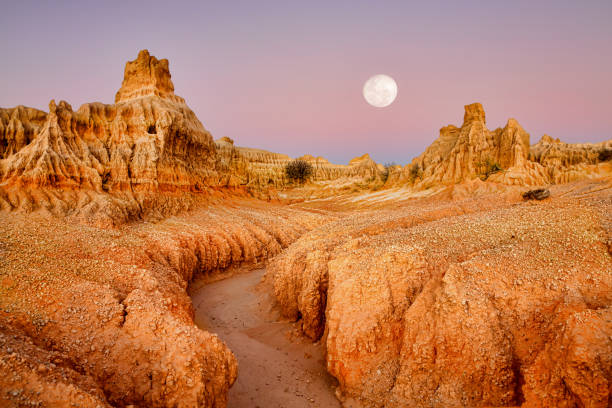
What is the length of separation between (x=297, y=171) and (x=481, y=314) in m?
57.6

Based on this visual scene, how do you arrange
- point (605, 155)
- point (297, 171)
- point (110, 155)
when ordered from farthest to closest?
point (297, 171)
point (605, 155)
point (110, 155)

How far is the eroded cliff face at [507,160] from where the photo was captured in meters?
31.3

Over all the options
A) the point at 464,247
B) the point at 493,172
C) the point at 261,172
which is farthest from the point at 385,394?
the point at 261,172

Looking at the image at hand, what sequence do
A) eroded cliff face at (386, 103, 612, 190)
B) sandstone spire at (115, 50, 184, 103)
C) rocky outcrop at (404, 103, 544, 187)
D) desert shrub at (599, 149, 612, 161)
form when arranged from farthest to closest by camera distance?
desert shrub at (599, 149, 612, 161), rocky outcrop at (404, 103, 544, 187), eroded cliff face at (386, 103, 612, 190), sandstone spire at (115, 50, 184, 103)

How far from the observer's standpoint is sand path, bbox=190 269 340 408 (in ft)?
21.6

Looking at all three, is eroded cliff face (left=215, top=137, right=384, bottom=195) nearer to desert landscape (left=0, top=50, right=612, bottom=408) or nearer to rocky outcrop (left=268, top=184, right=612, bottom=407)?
desert landscape (left=0, top=50, right=612, bottom=408)

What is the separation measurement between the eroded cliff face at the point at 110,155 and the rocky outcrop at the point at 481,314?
11570 mm

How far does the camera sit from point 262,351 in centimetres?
853

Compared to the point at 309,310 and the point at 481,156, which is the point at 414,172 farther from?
the point at 309,310

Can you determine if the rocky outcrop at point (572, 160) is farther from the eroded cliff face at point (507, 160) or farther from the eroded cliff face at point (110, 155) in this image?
the eroded cliff face at point (110, 155)

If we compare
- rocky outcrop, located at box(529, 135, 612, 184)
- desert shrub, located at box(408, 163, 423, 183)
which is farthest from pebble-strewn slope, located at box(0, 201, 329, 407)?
rocky outcrop, located at box(529, 135, 612, 184)

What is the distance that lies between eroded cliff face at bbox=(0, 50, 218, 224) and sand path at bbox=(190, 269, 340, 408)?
623 cm

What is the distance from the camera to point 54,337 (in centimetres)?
468

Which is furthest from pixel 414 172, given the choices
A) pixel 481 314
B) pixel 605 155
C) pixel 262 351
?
pixel 481 314
